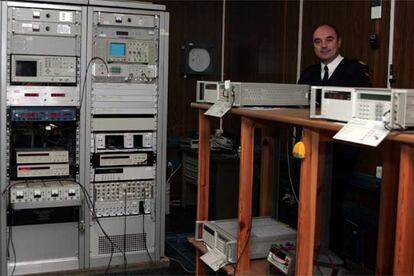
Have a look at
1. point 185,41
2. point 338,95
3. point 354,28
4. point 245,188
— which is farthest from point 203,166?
point 185,41

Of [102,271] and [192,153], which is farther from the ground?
[192,153]

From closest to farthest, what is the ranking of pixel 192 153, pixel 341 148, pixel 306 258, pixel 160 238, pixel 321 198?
pixel 306 258, pixel 321 198, pixel 341 148, pixel 160 238, pixel 192 153

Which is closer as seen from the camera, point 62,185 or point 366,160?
point 62,185

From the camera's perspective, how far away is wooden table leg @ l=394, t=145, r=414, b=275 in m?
1.50

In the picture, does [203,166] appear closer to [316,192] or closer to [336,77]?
Answer: [316,192]

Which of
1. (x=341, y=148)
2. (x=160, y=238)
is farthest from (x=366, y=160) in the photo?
(x=160, y=238)

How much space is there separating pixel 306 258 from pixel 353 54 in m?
2.26

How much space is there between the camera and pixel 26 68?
330cm

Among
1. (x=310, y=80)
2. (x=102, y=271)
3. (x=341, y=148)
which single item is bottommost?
(x=102, y=271)

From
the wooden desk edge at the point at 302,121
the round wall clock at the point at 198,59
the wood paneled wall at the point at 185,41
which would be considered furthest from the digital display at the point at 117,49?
the wood paneled wall at the point at 185,41

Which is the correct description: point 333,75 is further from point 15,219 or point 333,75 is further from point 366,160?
point 15,219

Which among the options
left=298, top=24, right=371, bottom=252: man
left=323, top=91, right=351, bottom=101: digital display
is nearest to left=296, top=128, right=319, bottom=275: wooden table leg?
left=323, top=91, right=351, bottom=101: digital display

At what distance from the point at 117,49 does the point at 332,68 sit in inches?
53.2

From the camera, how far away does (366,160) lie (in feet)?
12.3
